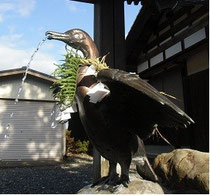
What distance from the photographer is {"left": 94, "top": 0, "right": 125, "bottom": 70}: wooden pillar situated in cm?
369

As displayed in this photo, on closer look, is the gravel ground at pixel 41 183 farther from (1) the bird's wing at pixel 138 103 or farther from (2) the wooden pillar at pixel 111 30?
(1) the bird's wing at pixel 138 103

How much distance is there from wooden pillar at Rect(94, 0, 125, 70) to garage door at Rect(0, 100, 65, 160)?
6.32 m

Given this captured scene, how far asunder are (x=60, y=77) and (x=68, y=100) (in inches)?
10.0

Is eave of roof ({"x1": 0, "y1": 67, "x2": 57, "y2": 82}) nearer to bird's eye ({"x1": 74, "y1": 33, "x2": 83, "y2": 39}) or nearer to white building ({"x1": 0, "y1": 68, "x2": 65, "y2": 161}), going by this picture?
white building ({"x1": 0, "y1": 68, "x2": 65, "y2": 161})

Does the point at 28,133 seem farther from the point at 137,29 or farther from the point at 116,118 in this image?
the point at 116,118

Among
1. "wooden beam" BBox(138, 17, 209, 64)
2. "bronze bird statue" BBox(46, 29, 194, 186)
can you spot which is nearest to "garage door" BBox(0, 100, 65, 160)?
"wooden beam" BBox(138, 17, 209, 64)

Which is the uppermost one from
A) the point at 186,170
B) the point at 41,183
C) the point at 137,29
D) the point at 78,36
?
the point at 137,29

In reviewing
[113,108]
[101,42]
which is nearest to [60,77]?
[113,108]

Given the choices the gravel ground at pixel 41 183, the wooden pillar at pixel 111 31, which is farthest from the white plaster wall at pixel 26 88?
the wooden pillar at pixel 111 31

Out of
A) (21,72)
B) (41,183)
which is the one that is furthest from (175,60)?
(21,72)

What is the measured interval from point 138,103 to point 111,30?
Result: 1.95 meters

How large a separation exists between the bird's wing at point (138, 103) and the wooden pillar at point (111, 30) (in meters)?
1.54

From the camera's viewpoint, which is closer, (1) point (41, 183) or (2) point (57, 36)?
(2) point (57, 36)

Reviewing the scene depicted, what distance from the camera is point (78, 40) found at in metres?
2.58
